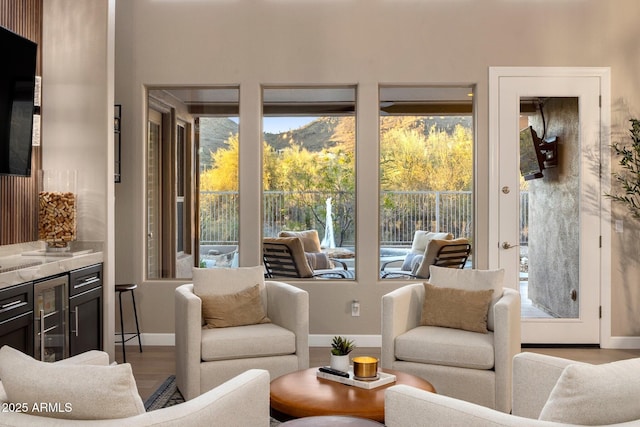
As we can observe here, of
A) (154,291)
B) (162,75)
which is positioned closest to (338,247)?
(154,291)

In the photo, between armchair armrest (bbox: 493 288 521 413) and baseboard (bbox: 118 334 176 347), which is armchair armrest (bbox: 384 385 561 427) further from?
baseboard (bbox: 118 334 176 347)

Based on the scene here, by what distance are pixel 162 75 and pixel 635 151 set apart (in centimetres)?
430

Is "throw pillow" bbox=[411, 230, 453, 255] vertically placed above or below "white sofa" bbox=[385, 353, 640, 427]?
above

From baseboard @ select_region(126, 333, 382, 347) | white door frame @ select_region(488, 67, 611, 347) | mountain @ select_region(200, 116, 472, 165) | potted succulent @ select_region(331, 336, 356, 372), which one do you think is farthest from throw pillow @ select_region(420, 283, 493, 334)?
mountain @ select_region(200, 116, 472, 165)

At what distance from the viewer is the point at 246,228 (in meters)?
5.86

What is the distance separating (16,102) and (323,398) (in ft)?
9.47

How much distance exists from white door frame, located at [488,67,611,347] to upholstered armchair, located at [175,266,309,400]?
2.30m

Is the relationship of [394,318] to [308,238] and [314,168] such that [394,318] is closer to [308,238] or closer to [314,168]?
[308,238]

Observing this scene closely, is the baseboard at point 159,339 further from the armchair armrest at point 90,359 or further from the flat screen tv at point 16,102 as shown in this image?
the armchair armrest at point 90,359

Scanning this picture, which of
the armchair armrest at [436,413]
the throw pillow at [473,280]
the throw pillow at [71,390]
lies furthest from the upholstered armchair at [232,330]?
the throw pillow at [71,390]

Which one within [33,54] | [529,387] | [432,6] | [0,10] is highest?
[432,6]

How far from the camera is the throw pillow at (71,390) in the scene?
1.77m

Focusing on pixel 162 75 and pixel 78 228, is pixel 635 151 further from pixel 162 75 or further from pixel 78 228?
pixel 78 228

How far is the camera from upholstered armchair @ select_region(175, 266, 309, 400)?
4.05 m
